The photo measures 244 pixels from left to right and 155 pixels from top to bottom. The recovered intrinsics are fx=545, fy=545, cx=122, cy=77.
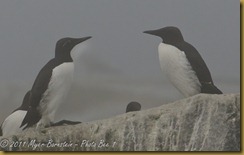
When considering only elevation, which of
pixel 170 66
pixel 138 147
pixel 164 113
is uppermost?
pixel 170 66

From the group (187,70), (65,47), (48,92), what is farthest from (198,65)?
(48,92)

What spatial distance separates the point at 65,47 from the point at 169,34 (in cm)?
102

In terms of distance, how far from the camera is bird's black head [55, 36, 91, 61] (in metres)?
5.23

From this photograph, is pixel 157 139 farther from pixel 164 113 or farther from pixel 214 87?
pixel 214 87

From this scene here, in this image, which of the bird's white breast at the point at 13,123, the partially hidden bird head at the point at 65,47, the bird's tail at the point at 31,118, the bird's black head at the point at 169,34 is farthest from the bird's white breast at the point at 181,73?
the bird's white breast at the point at 13,123

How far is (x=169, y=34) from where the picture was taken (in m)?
5.31

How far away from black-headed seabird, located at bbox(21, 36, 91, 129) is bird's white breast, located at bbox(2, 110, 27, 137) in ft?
0.71

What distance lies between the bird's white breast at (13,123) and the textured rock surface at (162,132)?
0.42 metres

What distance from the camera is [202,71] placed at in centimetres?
519

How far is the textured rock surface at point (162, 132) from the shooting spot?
4680 mm

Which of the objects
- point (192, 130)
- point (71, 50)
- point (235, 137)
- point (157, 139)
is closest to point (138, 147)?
point (157, 139)

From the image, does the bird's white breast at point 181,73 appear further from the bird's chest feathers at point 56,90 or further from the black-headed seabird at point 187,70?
the bird's chest feathers at point 56,90

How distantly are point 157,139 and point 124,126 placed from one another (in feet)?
1.03

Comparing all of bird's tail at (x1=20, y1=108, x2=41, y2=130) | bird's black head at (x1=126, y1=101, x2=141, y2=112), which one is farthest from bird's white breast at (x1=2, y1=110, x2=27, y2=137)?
bird's black head at (x1=126, y1=101, x2=141, y2=112)
